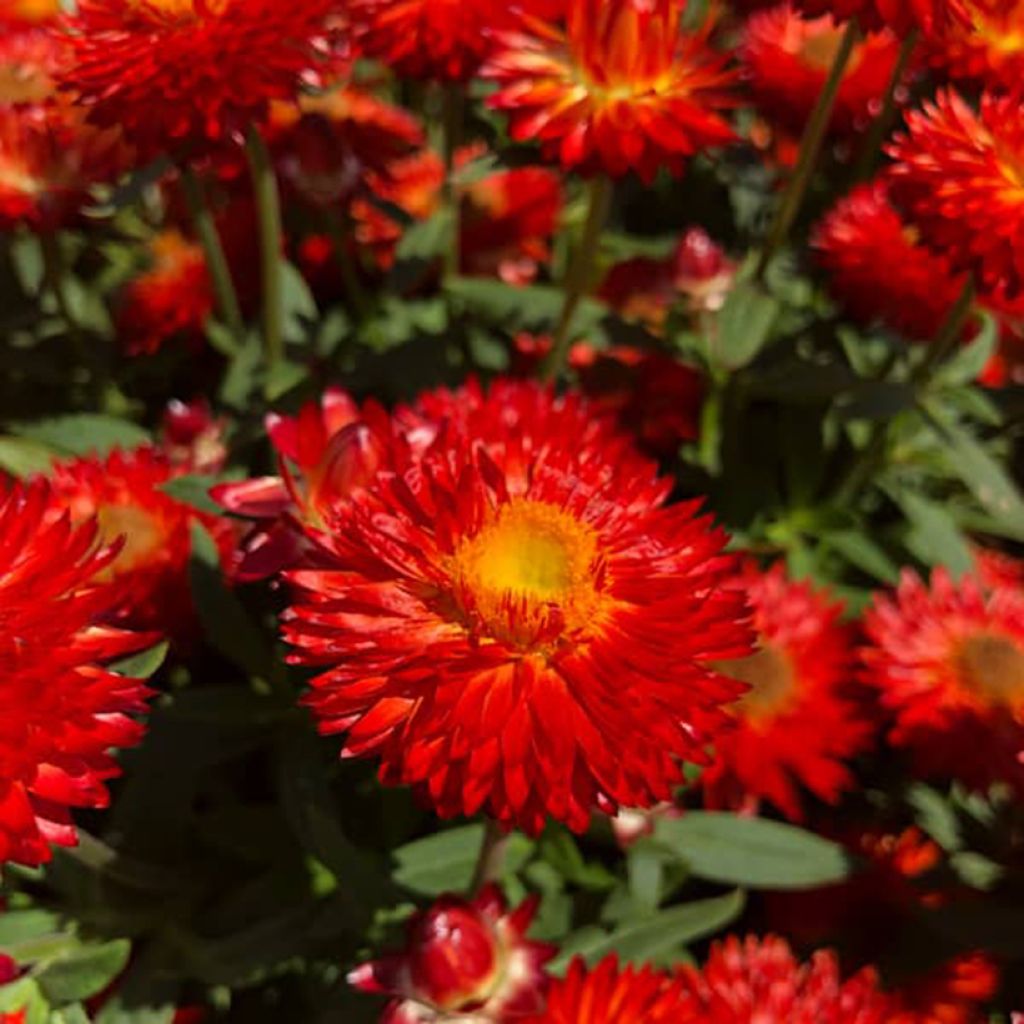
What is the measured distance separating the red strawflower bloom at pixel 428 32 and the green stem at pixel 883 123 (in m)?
0.50

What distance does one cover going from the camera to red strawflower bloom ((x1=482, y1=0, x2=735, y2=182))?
1313 millimetres

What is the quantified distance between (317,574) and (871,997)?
2.59 feet

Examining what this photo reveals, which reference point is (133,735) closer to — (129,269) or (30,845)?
(30,845)

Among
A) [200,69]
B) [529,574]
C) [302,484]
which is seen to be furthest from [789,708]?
[200,69]

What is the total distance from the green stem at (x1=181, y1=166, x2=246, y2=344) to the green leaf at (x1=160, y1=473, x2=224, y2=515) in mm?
430

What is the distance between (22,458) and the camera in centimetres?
146

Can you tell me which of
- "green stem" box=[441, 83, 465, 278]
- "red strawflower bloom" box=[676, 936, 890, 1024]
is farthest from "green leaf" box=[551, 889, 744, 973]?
"green stem" box=[441, 83, 465, 278]

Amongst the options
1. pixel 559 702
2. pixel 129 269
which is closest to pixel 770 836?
pixel 559 702

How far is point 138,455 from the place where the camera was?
1.38 metres

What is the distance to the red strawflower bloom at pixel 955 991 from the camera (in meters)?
1.39

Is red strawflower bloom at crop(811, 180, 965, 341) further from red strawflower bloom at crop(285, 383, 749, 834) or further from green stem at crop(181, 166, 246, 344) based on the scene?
green stem at crop(181, 166, 246, 344)

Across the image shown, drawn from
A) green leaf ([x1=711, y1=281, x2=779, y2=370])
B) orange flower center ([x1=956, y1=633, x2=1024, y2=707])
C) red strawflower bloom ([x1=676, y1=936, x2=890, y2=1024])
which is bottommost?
red strawflower bloom ([x1=676, y1=936, x2=890, y2=1024])

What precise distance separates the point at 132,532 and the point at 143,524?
17mm

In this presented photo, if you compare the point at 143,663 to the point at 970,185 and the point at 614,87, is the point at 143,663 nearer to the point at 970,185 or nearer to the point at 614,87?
the point at 614,87
